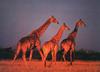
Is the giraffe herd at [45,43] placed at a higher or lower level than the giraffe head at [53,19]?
lower

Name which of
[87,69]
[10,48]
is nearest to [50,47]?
[87,69]

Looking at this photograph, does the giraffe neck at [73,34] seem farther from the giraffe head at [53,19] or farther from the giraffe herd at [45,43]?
the giraffe head at [53,19]

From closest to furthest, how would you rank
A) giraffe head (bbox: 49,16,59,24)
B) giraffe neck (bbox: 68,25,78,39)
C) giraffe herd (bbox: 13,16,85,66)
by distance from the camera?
giraffe herd (bbox: 13,16,85,66)
giraffe head (bbox: 49,16,59,24)
giraffe neck (bbox: 68,25,78,39)

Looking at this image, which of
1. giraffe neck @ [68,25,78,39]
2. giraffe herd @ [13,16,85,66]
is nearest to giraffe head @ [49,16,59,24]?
giraffe herd @ [13,16,85,66]

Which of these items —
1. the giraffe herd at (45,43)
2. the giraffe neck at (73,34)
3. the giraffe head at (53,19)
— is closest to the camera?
the giraffe herd at (45,43)

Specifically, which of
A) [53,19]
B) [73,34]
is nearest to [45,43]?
[53,19]

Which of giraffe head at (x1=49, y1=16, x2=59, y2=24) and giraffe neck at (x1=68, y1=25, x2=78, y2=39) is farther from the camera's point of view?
giraffe neck at (x1=68, y1=25, x2=78, y2=39)

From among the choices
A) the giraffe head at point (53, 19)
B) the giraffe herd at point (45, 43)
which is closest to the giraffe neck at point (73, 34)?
the giraffe herd at point (45, 43)

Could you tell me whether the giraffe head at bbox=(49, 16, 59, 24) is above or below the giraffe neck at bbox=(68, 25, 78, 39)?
above

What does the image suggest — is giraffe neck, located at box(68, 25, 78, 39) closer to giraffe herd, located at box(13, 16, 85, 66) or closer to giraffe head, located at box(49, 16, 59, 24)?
giraffe herd, located at box(13, 16, 85, 66)

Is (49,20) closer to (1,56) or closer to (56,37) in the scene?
(56,37)

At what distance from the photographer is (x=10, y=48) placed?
51.3 feet

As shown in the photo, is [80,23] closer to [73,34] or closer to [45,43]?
[73,34]

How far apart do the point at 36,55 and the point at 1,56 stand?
148 cm
